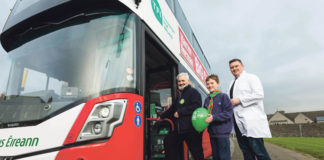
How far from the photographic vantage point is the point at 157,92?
4.96 metres

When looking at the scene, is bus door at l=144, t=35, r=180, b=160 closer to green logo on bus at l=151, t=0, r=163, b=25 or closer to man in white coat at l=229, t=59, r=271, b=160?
green logo on bus at l=151, t=0, r=163, b=25

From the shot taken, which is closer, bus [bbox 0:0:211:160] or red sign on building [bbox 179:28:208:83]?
bus [bbox 0:0:211:160]

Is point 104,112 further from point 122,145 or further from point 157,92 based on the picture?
point 157,92

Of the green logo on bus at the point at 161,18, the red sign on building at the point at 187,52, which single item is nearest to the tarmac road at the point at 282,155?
the red sign on building at the point at 187,52

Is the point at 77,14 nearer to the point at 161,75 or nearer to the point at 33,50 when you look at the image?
the point at 33,50

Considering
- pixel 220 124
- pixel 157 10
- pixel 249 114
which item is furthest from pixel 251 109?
pixel 157 10

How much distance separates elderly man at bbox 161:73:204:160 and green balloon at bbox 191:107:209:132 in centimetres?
13

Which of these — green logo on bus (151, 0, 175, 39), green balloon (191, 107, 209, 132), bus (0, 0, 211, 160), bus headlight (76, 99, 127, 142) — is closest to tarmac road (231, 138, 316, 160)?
green balloon (191, 107, 209, 132)

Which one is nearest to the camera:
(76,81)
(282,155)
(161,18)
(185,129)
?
A: (76,81)

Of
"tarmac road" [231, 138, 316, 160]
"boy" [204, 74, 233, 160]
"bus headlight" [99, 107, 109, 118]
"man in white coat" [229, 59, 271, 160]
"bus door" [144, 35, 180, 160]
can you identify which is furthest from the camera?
"tarmac road" [231, 138, 316, 160]

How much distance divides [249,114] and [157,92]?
106 inches

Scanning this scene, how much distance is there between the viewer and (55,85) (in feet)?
6.77

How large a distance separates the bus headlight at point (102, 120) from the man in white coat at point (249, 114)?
5.46 ft

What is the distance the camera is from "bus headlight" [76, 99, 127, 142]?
1.70 m
